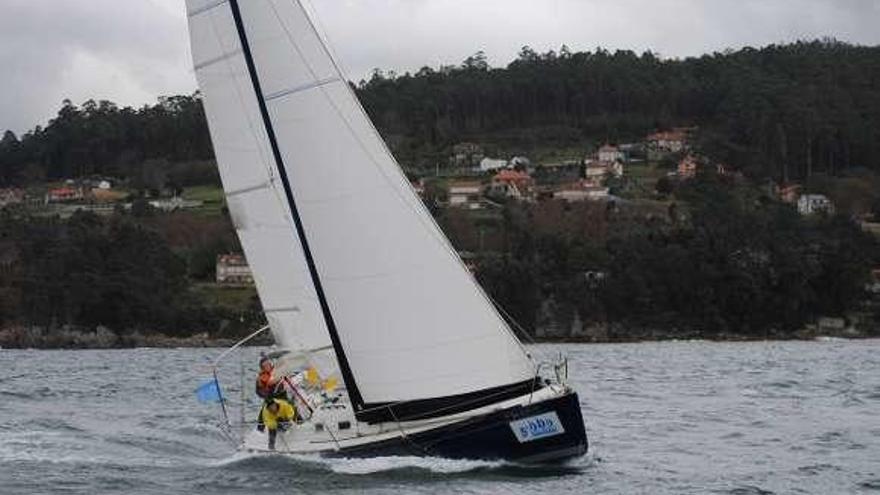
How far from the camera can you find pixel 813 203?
167000 millimetres

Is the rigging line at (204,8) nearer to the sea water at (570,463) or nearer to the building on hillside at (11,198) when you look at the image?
the sea water at (570,463)

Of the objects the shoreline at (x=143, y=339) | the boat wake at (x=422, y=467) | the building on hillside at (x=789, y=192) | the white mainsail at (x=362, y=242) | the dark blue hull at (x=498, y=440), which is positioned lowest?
the shoreline at (x=143, y=339)

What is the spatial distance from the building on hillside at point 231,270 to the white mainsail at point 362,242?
106463 mm

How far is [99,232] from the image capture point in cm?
12756

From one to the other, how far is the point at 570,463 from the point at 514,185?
150 meters

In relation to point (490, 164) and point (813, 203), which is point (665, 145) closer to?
point (490, 164)

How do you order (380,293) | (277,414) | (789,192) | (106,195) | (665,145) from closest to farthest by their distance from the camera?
1. (380,293)
2. (277,414)
3. (789,192)
4. (106,195)
5. (665,145)

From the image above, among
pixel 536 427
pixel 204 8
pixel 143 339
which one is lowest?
pixel 143 339

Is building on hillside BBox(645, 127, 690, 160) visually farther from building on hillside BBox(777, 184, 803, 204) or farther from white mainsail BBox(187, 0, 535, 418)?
white mainsail BBox(187, 0, 535, 418)

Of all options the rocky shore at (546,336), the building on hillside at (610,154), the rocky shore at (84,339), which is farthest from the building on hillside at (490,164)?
the rocky shore at (84,339)

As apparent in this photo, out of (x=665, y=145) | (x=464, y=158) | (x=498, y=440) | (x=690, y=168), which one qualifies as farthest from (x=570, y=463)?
(x=665, y=145)

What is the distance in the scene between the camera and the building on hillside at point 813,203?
163 metres

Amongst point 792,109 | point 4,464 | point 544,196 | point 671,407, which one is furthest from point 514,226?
point 4,464

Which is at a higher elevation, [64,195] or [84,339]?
[64,195]
